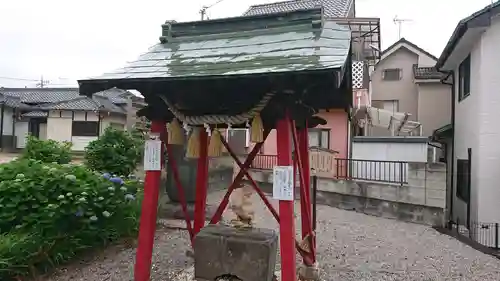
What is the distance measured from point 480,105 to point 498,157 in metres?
1.60

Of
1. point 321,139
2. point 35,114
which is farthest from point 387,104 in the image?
point 35,114

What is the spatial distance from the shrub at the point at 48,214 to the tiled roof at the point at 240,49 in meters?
2.25

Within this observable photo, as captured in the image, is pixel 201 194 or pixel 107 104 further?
pixel 107 104

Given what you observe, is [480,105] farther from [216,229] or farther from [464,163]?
[216,229]

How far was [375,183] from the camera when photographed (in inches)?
494

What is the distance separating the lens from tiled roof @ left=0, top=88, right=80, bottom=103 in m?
37.3

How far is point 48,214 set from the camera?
5816 mm

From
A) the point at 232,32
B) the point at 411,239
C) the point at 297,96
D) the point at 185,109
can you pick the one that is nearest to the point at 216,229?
the point at 185,109

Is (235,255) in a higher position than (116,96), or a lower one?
lower

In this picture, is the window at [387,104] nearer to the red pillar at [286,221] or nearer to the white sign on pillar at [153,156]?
the white sign on pillar at [153,156]

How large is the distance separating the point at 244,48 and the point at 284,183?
1699 millimetres

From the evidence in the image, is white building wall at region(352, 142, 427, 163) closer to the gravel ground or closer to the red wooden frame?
the gravel ground

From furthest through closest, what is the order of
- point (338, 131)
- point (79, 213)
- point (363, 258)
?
point (338, 131), point (363, 258), point (79, 213)

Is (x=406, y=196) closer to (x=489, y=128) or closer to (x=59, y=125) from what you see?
(x=489, y=128)
